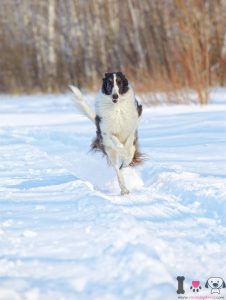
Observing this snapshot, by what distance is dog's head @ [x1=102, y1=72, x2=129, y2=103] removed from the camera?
21.0 feet

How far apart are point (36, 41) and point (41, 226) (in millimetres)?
25216

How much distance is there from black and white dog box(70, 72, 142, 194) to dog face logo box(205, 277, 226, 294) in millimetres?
3353

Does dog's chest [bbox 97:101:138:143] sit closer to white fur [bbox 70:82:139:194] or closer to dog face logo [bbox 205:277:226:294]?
white fur [bbox 70:82:139:194]

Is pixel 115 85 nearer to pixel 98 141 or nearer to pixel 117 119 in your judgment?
pixel 117 119

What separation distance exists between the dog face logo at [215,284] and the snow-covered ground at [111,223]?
0.04 meters

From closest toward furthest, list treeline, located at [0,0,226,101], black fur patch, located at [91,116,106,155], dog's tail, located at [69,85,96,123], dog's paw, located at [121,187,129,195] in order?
dog's paw, located at [121,187,129,195], black fur patch, located at [91,116,106,155], dog's tail, located at [69,85,96,123], treeline, located at [0,0,226,101]

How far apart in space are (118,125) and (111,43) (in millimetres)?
17455

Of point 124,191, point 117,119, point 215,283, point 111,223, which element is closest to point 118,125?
point 117,119

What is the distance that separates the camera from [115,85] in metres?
6.43

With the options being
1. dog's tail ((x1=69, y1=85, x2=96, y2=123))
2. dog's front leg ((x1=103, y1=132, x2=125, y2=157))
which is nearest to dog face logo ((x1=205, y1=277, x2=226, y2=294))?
dog's front leg ((x1=103, y1=132, x2=125, y2=157))

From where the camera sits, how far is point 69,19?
2770 centimetres

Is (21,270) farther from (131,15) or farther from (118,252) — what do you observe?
(131,15)

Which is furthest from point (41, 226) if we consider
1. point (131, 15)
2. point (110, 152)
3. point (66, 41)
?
point (66, 41)

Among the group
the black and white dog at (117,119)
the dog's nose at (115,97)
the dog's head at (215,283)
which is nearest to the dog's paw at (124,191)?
the black and white dog at (117,119)
